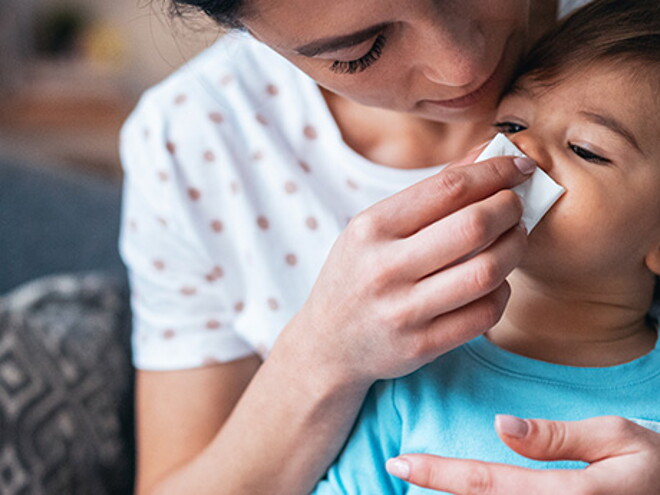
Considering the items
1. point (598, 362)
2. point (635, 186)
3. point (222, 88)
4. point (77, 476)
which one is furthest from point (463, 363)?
point (77, 476)

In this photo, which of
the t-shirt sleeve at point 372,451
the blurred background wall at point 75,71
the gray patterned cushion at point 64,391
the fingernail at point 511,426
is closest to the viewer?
the fingernail at point 511,426

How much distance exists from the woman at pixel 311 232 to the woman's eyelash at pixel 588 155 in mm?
90

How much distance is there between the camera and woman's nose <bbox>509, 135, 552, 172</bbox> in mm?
1012

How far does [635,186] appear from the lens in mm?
1025

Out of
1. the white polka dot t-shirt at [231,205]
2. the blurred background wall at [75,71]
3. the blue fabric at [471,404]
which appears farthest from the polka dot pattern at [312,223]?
the blurred background wall at [75,71]

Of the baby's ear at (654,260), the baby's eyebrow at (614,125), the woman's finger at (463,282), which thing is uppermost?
the baby's eyebrow at (614,125)

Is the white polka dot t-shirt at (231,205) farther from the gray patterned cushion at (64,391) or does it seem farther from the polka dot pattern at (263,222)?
the gray patterned cushion at (64,391)

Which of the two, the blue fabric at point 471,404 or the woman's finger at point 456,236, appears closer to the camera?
the woman's finger at point 456,236

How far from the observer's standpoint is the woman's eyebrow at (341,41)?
921 millimetres

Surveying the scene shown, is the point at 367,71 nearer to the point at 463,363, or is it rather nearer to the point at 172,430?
the point at 463,363

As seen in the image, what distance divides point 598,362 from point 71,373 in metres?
1.10

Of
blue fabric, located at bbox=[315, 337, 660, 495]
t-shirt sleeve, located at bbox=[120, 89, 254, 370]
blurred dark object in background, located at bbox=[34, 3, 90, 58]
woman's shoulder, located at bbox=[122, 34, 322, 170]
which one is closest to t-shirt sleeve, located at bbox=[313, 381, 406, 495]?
blue fabric, located at bbox=[315, 337, 660, 495]

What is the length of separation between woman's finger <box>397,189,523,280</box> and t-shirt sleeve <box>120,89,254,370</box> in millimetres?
560

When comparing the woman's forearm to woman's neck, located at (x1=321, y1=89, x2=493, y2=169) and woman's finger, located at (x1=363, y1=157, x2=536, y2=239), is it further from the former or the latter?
woman's neck, located at (x1=321, y1=89, x2=493, y2=169)
